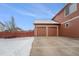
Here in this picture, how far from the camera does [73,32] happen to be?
1566cm

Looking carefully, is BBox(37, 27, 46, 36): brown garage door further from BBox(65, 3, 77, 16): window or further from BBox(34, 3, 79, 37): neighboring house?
BBox(65, 3, 77, 16): window

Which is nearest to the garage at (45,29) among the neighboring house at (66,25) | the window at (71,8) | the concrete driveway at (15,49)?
the neighboring house at (66,25)

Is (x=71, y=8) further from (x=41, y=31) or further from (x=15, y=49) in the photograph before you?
(x=15, y=49)

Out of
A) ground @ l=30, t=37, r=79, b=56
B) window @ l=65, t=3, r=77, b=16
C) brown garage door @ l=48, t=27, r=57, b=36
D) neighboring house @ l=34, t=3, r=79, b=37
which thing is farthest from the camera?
brown garage door @ l=48, t=27, r=57, b=36

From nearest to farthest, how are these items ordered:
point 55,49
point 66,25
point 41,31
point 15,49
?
point 55,49
point 15,49
point 66,25
point 41,31

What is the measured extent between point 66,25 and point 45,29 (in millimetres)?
3335

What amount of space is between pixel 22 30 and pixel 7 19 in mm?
2916

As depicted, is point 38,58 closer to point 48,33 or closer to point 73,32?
point 73,32

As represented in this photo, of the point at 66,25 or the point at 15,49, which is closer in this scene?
the point at 15,49

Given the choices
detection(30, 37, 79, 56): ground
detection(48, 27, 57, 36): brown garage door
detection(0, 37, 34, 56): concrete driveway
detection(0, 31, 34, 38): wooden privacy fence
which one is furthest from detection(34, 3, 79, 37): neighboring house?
detection(0, 37, 34, 56): concrete driveway

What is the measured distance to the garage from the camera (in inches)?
813

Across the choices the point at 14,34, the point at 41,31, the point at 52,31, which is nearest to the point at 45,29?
the point at 41,31

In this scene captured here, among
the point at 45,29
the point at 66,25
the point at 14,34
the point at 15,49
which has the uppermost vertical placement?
the point at 66,25

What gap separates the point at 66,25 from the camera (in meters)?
18.5
